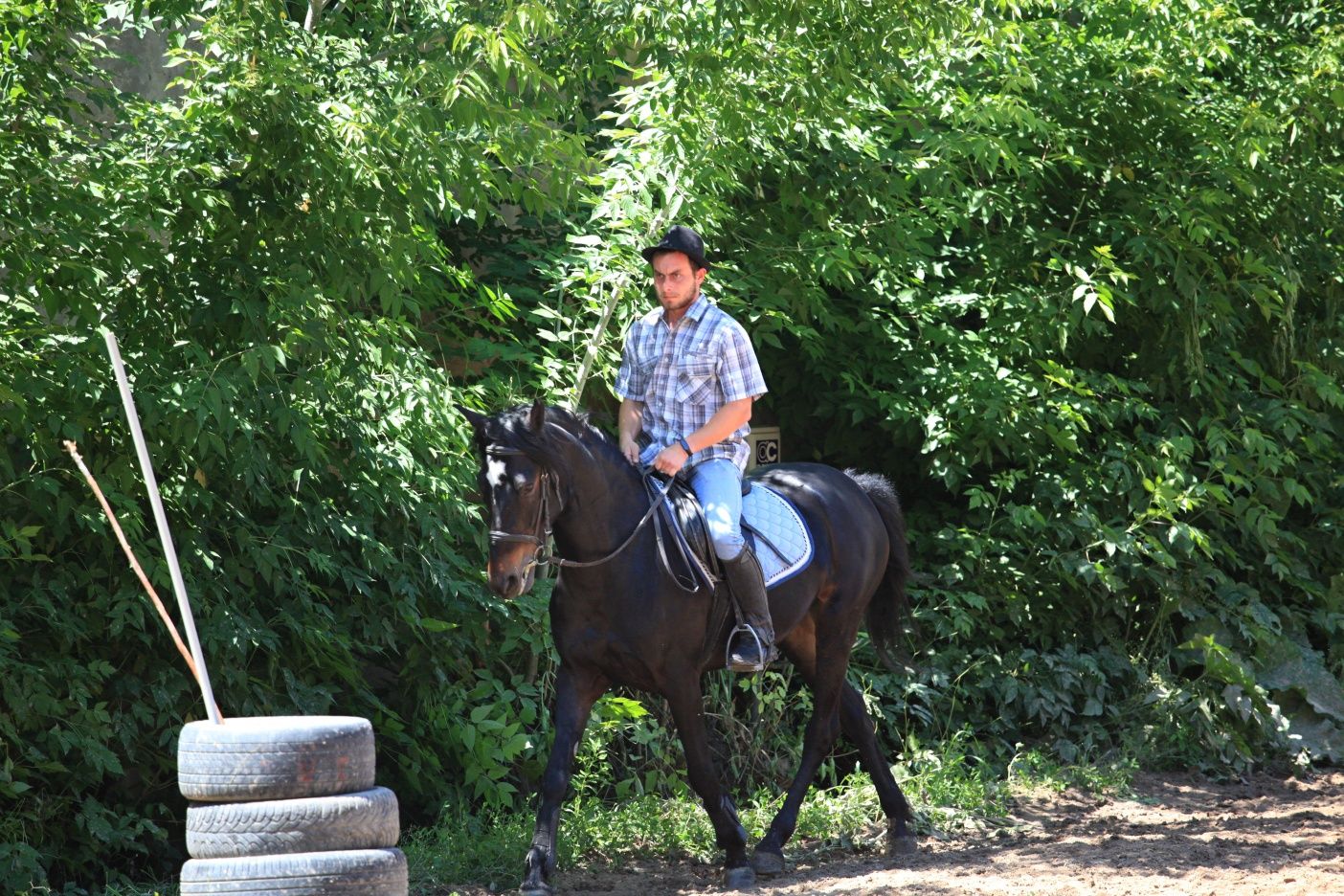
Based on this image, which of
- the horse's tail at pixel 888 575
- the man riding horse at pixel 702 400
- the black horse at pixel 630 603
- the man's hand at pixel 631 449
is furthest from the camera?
the horse's tail at pixel 888 575

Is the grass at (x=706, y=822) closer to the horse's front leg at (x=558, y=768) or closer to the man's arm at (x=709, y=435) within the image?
the horse's front leg at (x=558, y=768)

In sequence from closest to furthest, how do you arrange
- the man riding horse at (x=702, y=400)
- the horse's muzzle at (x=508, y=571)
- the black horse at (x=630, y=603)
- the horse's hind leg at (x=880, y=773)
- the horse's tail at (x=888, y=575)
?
the horse's muzzle at (x=508, y=571), the black horse at (x=630, y=603), the man riding horse at (x=702, y=400), the horse's hind leg at (x=880, y=773), the horse's tail at (x=888, y=575)

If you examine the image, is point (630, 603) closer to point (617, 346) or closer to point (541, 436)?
point (541, 436)

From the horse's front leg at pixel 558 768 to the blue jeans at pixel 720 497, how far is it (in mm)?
725

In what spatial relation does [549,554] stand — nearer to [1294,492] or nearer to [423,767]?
[423,767]

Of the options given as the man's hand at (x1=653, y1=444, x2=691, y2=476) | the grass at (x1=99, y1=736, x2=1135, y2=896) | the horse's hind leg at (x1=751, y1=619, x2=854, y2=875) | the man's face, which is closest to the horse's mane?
the man's hand at (x1=653, y1=444, x2=691, y2=476)

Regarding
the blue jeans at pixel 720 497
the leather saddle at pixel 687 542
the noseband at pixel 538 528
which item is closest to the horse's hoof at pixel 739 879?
the leather saddle at pixel 687 542

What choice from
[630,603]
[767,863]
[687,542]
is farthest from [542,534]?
[767,863]

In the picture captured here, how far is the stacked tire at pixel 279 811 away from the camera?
154 inches

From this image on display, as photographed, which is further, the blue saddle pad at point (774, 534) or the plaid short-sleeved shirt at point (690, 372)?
the blue saddle pad at point (774, 534)

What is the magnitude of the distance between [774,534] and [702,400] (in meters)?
0.67

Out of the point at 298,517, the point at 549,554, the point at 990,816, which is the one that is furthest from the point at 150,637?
the point at 990,816

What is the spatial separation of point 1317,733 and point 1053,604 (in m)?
1.72

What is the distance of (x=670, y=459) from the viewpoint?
604 centimetres
